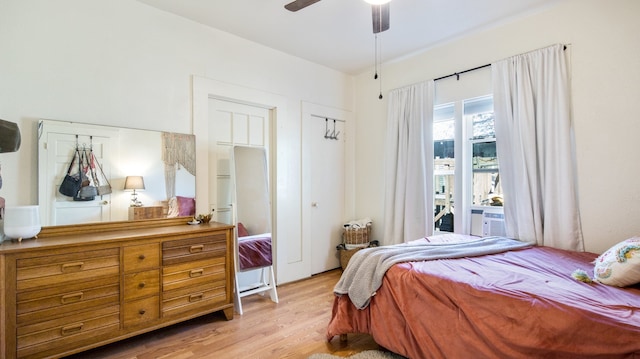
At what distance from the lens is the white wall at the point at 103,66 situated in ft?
6.79

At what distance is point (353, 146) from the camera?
14.0 ft

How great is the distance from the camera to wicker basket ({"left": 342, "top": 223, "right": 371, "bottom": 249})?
Result: 3854 mm

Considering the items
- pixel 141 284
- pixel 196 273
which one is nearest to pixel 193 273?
pixel 196 273

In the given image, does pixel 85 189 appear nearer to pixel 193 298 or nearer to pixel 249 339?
pixel 193 298

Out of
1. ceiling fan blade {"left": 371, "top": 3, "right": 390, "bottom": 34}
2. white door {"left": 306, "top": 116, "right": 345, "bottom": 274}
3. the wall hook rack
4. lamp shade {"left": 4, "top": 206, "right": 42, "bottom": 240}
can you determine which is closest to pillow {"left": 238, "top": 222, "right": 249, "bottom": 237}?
white door {"left": 306, "top": 116, "right": 345, "bottom": 274}

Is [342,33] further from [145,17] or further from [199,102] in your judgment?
[145,17]

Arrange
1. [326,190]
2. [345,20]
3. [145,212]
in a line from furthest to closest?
[326,190]
[345,20]
[145,212]

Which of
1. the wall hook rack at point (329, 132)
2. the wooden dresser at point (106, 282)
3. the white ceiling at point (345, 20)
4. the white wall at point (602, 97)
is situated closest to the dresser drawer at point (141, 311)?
the wooden dresser at point (106, 282)

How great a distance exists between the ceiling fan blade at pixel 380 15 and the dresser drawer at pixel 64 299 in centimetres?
248

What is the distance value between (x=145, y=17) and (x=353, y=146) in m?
2.76

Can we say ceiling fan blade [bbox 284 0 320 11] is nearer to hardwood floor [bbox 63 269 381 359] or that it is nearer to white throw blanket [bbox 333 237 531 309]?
white throw blanket [bbox 333 237 531 309]

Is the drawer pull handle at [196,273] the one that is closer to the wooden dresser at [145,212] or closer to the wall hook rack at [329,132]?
the wooden dresser at [145,212]

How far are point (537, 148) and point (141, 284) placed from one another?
333cm

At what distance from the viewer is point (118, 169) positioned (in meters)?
2.43
